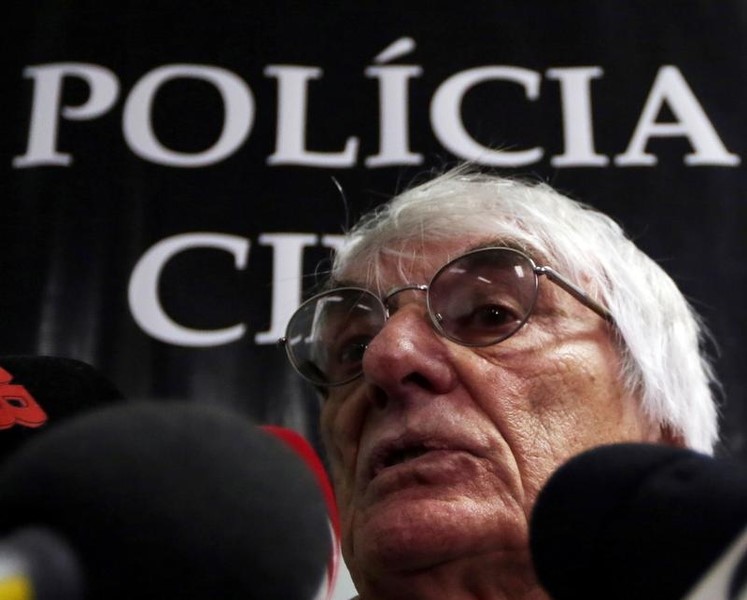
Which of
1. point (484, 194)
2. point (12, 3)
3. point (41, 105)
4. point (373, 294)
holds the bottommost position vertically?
point (373, 294)

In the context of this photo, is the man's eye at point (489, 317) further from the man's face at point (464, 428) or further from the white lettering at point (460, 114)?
the white lettering at point (460, 114)

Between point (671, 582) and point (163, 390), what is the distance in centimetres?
110

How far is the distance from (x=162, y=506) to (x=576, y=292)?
83 cm

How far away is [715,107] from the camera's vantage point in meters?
1.57

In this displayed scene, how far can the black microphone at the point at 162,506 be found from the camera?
0.38m

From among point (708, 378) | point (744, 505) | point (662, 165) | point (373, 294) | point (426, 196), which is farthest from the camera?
point (662, 165)

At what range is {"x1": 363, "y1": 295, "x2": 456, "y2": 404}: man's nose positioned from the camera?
105 centimetres

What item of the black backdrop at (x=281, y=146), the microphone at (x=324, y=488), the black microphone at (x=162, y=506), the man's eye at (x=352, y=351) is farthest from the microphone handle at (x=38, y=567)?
the black backdrop at (x=281, y=146)

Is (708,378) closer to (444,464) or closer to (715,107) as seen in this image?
(715,107)

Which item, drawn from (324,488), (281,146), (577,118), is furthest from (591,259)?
(324,488)

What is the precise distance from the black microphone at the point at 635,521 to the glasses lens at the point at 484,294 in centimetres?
62

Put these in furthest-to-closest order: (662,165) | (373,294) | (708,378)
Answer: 1. (662,165)
2. (708,378)
3. (373,294)

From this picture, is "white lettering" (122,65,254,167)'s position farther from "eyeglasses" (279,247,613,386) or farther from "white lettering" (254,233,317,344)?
"eyeglasses" (279,247,613,386)

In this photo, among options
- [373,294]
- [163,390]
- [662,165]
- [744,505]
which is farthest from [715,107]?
[744,505]
